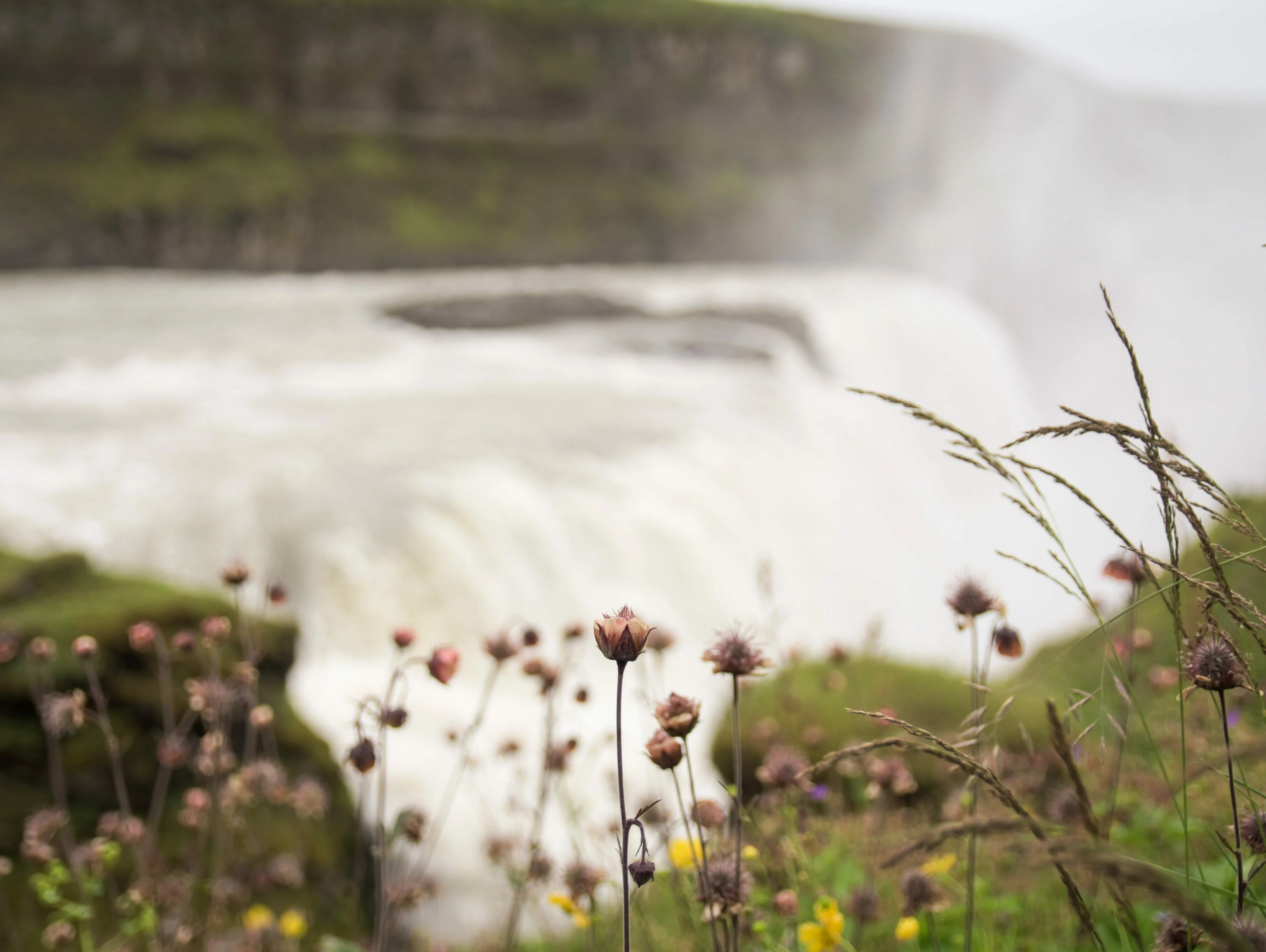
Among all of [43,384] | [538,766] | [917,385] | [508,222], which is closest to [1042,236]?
[508,222]

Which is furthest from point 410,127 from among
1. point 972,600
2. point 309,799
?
point 972,600

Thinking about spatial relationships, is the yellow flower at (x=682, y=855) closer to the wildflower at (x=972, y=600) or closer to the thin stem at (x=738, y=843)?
the thin stem at (x=738, y=843)

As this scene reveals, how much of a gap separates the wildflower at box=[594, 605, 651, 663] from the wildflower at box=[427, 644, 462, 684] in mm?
601

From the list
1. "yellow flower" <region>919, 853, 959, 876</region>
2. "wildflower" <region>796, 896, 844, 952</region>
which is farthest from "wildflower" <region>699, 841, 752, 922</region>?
"yellow flower" <region>919, 853, 959, 876</region>

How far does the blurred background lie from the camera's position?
9203 mm

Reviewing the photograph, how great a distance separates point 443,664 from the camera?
144cm

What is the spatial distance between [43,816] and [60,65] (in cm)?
5307

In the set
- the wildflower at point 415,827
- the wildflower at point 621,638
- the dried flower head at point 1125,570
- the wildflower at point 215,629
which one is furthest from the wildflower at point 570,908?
the dried flower head at point 1125,570

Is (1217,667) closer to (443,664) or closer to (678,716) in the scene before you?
(678,716)

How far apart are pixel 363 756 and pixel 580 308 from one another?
2663 cm

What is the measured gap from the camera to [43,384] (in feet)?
47.2

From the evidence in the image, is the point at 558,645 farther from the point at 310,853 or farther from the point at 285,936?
the point at 285,936

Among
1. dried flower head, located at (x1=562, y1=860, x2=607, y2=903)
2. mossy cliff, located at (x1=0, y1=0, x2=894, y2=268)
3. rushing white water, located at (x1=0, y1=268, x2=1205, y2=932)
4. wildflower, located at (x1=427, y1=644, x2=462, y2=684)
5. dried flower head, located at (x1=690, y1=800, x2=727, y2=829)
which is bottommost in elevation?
dried flower head, located at (x1=562, y1=860, x2=607, y2=903)

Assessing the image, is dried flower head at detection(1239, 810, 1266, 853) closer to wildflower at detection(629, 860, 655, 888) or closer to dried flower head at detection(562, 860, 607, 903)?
wildflower at detection(629, 860, 655, 888)
